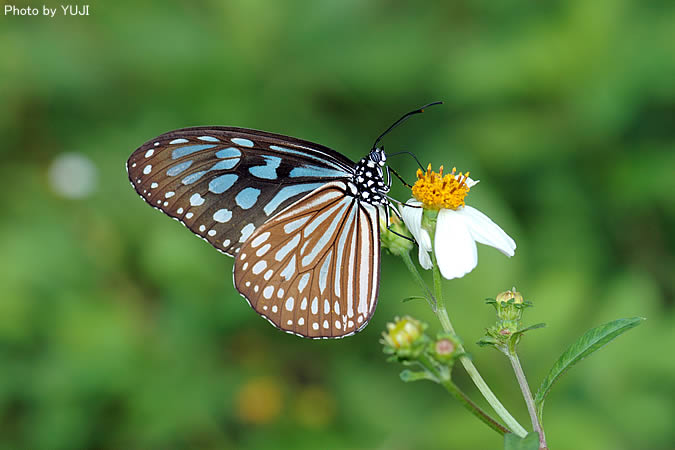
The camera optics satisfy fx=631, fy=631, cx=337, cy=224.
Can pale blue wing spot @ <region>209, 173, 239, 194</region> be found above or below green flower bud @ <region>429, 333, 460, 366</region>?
above

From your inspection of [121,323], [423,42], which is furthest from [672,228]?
[121,323]

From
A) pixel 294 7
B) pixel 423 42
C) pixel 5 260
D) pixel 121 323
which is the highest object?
pixel 294 7

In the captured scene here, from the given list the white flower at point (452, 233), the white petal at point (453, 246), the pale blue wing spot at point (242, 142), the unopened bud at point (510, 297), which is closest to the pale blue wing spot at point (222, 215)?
the pale blue wing spot at point (242, 142)

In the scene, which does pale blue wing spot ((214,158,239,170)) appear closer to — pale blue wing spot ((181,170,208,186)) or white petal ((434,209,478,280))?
pale blue wing spot ((181,170,208,186))

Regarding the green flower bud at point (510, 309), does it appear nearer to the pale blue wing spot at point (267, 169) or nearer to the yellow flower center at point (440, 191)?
the yellow flower center at point (440, 191)

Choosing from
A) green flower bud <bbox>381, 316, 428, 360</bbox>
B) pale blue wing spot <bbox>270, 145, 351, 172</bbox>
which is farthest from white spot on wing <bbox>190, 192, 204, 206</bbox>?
green flower bud <bbox>381, 316, 428, 360</bbox>

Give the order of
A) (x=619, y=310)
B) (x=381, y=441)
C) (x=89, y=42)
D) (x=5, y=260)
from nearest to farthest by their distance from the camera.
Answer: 1. (x=619, y=310)
2. (x=381, y=441)
3. (x=5, y=260)
4. (x=89, y=42)

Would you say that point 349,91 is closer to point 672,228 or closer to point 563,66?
point 563,66

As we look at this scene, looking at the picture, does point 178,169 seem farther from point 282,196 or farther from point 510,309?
point 510,309
